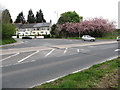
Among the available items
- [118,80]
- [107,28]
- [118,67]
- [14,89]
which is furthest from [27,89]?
[107,28]

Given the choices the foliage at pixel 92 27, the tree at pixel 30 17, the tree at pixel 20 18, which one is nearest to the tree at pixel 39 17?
the tree at pixel 30 17

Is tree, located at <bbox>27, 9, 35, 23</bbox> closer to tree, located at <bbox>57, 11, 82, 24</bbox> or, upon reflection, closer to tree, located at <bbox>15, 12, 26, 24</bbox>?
tree, located at <bbox>15, 12, 26, 24</bbox>

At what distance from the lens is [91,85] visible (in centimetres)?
575

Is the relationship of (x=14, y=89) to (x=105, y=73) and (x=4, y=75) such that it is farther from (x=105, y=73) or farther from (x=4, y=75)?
(x=105, y=73)

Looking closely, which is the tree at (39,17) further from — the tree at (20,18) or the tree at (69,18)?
the tree at (69,18)

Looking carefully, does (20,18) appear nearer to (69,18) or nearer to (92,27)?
(69,18)

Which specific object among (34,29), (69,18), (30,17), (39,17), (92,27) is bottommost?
(92,27)

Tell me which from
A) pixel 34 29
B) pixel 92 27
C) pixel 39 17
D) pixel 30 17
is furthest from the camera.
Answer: pixel 30 17

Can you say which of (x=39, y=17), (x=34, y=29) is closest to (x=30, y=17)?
(x=39, y=17)

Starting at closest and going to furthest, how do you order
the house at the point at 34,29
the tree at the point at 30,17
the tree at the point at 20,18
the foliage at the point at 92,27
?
1. the foliage at the point at 92,27
2. the house at the point at 34,29
3. the tree at the point at 30,17
4. the tree at the point at 20,18

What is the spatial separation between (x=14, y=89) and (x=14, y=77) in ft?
5.55

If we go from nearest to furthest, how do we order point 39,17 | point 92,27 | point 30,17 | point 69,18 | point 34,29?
point 92,27 → point 69,18 → point 34,29 → point 39,17 → point 30,17

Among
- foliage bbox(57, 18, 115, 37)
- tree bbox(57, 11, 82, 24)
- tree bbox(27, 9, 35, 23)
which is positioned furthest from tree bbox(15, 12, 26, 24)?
foliage bbox(57, 18, 115, 37)

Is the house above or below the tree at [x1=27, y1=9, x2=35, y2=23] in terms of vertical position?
below
